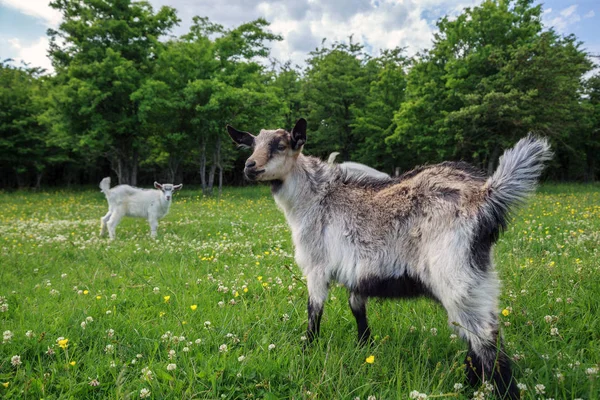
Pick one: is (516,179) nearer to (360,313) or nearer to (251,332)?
(360,313)

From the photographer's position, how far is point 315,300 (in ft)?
11.8

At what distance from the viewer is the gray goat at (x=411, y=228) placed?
2.61m

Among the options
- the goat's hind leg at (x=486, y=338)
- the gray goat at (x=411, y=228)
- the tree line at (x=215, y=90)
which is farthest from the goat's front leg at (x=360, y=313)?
the tree line at (x=215, y=90)

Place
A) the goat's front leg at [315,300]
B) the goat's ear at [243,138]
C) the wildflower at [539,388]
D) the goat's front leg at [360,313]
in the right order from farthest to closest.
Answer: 1. the goat's ear at [243,138]
2. the goat's front leg at [360,313]
3. the goat's front leg at [315,300]
4. the wildflower at [539,388]

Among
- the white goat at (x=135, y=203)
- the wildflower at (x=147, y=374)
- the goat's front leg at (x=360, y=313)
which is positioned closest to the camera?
the wildflower at (x=147, y=374)

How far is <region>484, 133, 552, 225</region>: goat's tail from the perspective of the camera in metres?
2.60

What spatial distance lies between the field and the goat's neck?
4.21 feet

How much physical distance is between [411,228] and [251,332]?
2028 millimetres

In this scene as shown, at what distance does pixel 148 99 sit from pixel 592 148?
158 feet

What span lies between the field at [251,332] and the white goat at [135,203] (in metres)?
3.59

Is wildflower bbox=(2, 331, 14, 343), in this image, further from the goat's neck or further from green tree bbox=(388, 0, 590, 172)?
green tree bbox=(388, 0, 590, 172)

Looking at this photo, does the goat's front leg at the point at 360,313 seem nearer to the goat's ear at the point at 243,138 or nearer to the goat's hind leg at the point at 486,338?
the goat's hind leg at the point at 486,338

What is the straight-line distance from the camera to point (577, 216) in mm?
10102

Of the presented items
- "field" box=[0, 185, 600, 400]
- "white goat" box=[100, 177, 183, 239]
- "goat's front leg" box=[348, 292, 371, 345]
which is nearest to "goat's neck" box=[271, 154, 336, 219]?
"goat's front leg" box=[348, 292, 371, 345]
